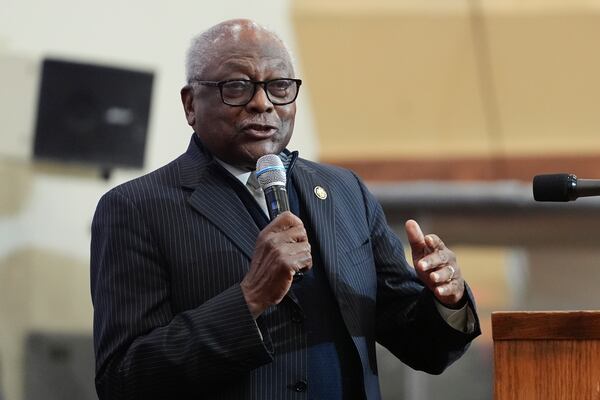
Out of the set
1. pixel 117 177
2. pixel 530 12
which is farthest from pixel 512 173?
pixel 117 177

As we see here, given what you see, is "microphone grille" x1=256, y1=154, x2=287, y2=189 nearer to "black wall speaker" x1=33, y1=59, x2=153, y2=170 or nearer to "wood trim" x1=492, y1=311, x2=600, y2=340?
"wood trim" x1=492, y1=311, x2=600, y2=340

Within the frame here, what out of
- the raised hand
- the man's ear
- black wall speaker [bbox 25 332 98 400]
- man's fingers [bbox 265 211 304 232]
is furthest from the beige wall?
man's fingers [bbox 265 211 304 232]

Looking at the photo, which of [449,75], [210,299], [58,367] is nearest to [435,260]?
[210,299]

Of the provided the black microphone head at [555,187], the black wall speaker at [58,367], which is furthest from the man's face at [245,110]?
the black wall speaker at [58,367]

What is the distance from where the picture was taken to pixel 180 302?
2.27m

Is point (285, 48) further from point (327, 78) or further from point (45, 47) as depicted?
point (327, 78)

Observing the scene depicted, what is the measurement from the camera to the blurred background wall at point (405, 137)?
16.6ft

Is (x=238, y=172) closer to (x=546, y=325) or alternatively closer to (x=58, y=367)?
(x=546, y=325)

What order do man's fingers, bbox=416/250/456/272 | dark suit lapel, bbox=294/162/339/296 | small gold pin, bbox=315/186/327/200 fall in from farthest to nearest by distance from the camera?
small gold pin, bbox=315/186/327/200 → dark suit lapel, bbox=294/162/339/296 → man's fingers, bbox=416/250/456/272

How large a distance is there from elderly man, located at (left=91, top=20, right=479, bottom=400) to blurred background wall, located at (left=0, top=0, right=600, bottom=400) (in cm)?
269

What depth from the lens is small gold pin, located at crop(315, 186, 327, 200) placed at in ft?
8.04

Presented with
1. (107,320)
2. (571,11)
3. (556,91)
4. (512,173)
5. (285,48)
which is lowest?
(107,320)

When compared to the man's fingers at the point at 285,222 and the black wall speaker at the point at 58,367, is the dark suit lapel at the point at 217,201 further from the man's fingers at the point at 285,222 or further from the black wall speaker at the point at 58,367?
the black wall speaker at the point at 58,367

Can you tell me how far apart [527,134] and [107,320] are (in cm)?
507
